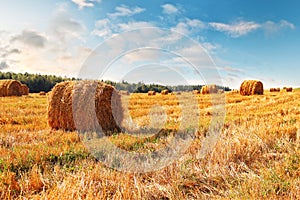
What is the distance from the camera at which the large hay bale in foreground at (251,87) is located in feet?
98.4

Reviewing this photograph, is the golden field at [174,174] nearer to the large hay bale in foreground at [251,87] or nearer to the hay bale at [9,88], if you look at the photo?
the large hay bale in foreground at [251,87]

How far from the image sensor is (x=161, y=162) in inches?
186

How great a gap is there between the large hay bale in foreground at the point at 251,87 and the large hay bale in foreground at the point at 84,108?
23.8 metres

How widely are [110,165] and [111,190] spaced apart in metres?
1.07

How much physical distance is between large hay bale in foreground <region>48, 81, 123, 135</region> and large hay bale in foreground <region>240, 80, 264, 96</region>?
23.8 meters

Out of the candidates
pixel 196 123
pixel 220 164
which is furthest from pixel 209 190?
pixel 196 123

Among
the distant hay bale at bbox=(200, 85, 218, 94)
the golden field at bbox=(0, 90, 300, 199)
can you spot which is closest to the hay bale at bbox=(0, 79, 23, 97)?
the distant hay bale at bbox=(200, 85, 218, 94)

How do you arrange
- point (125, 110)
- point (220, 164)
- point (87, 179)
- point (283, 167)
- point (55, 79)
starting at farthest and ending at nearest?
point (55, 79)
point (125, 110)
point (220, 164)
point (283, 167)
point (87, 179)

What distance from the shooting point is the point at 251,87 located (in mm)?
30375

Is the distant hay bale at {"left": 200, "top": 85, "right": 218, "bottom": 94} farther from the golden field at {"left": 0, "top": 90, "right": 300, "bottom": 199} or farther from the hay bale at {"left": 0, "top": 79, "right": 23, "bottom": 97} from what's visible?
the hay bale at {"left": 0, "top": 79, "right": 23, "bottom": 97}

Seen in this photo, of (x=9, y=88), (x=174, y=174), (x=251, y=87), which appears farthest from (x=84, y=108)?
(x=9, y=88)

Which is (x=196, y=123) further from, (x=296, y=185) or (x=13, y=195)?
(x=13, y=195)

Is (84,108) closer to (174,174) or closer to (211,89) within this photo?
(211,89)

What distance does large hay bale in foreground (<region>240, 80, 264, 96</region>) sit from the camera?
98.4 feet
